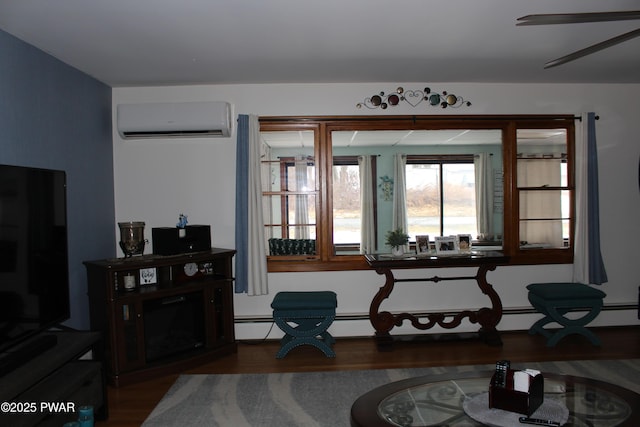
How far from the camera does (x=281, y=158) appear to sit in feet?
15.1

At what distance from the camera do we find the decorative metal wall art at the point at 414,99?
14.3 feet

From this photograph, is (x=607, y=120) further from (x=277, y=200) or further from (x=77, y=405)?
(x=77, y=405)

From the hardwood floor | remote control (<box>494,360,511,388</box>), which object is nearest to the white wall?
the hardwood floor

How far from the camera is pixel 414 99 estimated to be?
440 cm

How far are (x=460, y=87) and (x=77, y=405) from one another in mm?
4056

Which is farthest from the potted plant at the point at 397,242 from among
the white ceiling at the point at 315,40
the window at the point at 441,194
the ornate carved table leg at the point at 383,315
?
the window at the point at 441,194

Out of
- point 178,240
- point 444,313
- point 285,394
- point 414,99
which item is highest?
point 414,99

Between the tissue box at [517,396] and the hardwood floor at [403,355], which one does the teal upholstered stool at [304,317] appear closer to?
the hardwood floor at [403,355]

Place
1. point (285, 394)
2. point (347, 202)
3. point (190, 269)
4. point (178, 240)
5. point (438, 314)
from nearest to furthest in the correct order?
point (285, 394)
point (178, 240)
point (190, 269)
point (438, 314)
point (347, 202)

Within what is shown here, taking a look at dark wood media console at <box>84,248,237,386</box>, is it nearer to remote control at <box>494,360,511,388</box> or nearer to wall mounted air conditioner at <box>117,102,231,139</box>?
wall mounted air conditioner at <box>117,102,231,139</box>

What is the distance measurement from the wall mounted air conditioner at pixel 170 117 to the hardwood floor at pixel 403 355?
2.09 meters

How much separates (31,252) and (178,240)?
1327 mm

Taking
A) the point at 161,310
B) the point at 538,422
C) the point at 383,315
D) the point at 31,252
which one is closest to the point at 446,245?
the point at 383,315

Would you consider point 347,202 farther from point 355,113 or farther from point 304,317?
point 304,317
